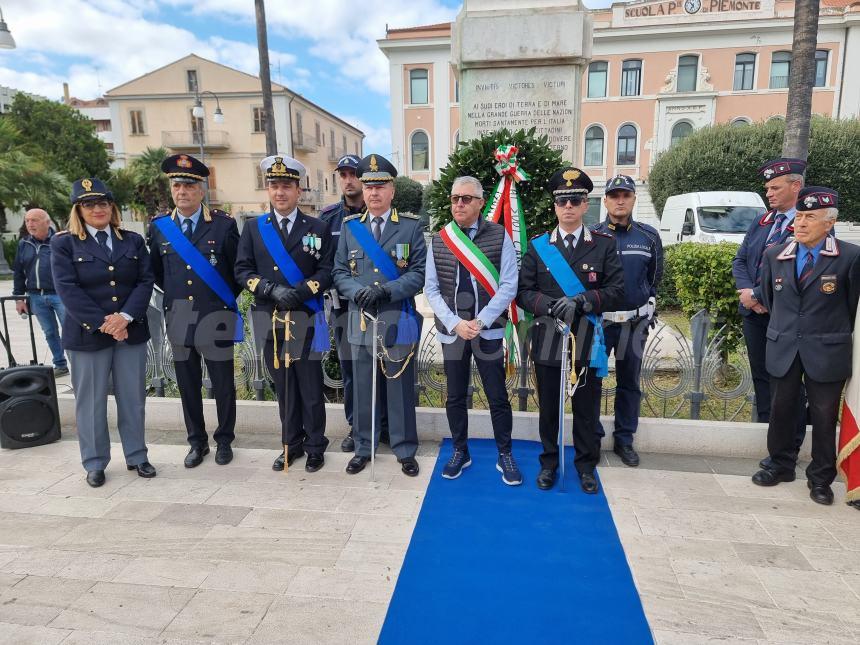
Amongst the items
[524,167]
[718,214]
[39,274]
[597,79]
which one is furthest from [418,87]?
[524,167]

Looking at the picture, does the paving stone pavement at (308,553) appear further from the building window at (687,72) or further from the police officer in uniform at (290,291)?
the building window at (687,72)

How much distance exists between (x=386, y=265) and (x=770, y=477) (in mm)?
2883

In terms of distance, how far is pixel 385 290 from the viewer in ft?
12.1

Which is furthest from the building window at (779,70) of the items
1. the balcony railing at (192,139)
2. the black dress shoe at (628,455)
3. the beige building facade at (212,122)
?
the black dress shoe at (628,455)

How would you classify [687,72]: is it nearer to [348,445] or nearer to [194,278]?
[348,445]

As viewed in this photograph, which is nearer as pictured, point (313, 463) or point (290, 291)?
point (290, 291)

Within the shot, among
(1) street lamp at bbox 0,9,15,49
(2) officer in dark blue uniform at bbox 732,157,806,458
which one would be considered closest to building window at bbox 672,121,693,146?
(1) street lamp at bbox 0,9,15,49

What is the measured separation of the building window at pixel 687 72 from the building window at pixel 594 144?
507cm

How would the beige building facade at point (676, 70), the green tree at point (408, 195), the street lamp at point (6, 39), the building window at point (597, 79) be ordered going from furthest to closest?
the building window at point (597, 79)
the beige building facade at point (676, 70)
the green tree at point (408, 195)
the street lamp at point (6, 39)

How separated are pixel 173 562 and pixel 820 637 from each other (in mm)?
3014

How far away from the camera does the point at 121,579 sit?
2770mm

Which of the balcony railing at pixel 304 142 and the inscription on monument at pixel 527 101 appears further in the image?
the balcony railing at pixel 304 142

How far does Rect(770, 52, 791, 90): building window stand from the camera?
31.6 m

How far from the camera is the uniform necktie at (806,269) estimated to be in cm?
336
